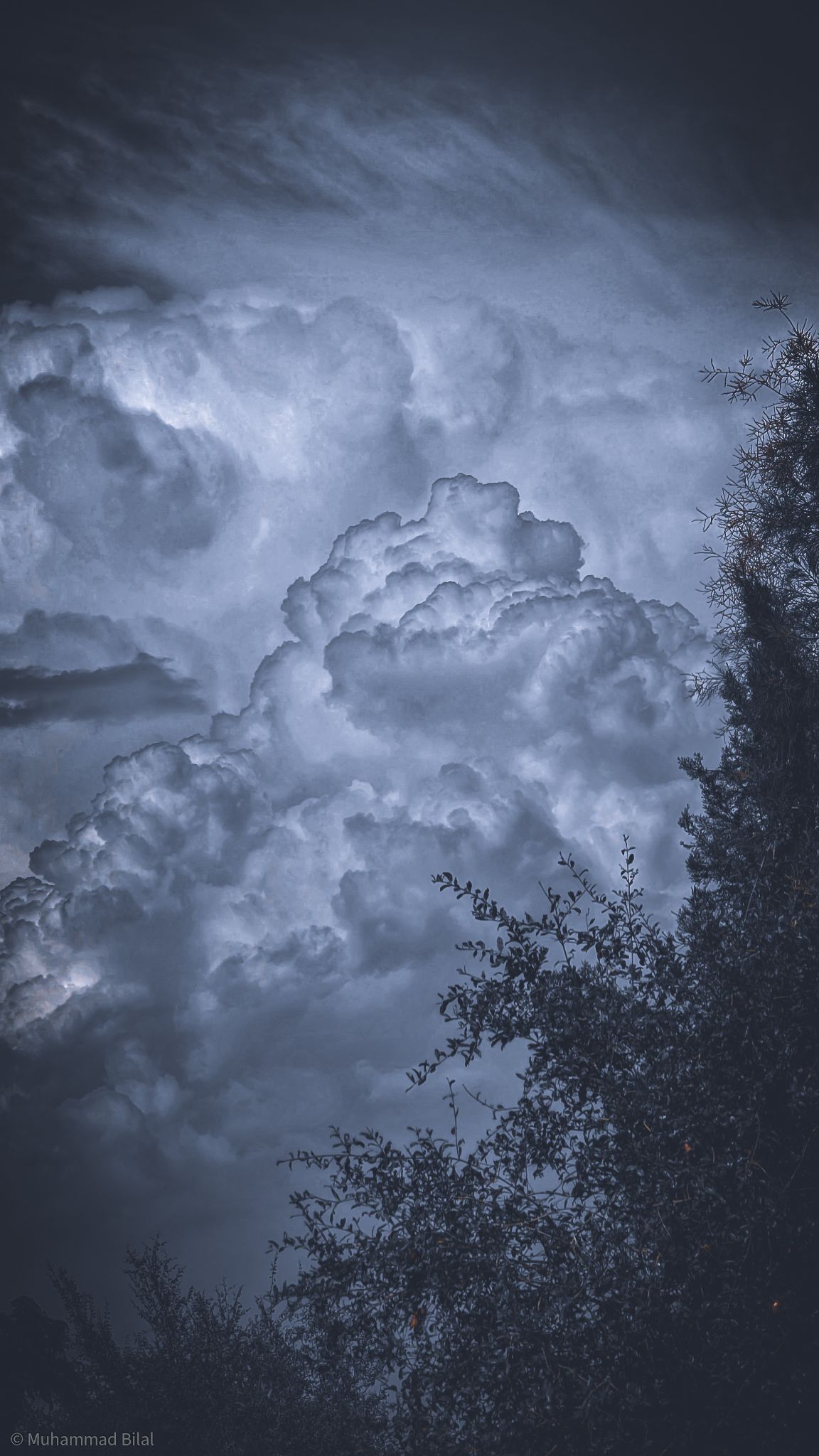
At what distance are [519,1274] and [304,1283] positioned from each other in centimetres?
181

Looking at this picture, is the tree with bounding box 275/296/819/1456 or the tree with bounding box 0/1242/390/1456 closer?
the tree with bounding box 275/296/819/1456

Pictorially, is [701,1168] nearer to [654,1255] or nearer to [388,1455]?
[654,1255]

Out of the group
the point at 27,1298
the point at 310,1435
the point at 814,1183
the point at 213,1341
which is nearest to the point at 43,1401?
the point at 27,1298

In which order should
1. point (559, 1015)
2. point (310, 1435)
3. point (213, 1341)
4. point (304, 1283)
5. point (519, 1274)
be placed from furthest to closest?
point (213, 1341)
point (310, 1435)
point (559, 1015)
point (304, 1283)
point (519, 1274)

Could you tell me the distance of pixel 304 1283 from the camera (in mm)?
6840

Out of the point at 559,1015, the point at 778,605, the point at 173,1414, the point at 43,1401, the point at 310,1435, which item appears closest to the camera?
the point at 559,1015

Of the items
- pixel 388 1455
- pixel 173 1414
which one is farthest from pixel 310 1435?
pixel 388 1455

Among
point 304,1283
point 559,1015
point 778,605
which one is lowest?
point 304,1283

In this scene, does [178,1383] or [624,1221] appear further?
[178,1383]

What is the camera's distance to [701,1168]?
6.19 m

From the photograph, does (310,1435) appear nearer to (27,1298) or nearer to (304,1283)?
(304,1283)

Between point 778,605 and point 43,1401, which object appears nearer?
point 778,605

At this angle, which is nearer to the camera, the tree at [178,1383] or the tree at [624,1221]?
the tree at [624,1221]

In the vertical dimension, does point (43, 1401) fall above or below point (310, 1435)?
above
